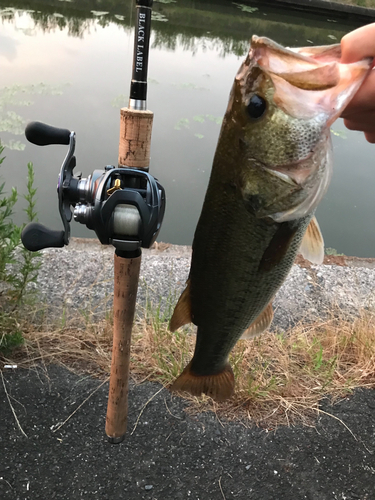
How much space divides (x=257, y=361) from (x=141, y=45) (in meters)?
1.93

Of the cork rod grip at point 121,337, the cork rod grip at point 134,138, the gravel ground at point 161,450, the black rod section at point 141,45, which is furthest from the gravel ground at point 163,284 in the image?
the black rod section at point 141,45

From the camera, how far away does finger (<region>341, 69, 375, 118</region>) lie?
100cm

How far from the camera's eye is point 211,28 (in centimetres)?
1427

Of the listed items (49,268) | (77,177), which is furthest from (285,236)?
(49,268)

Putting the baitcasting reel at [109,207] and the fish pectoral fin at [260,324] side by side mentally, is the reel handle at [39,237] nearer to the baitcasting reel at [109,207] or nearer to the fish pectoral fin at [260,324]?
the baitcasting reel at [109,207]

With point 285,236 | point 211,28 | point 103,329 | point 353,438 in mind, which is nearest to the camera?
point 285,236

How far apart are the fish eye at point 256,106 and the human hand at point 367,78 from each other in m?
0.21

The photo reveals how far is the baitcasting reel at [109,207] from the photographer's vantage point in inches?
51.0

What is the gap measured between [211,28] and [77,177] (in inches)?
587

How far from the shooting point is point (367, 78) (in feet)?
3.28

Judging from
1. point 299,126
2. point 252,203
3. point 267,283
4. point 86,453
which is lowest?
point 86,453

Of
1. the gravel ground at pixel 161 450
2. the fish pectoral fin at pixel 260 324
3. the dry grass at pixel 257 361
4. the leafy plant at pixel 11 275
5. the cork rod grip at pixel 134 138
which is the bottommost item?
the gravel ground at pixel 161 450

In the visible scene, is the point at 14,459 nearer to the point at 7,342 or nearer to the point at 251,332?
the point at 7,342

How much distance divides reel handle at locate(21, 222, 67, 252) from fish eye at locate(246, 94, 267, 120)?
2.36 feet
